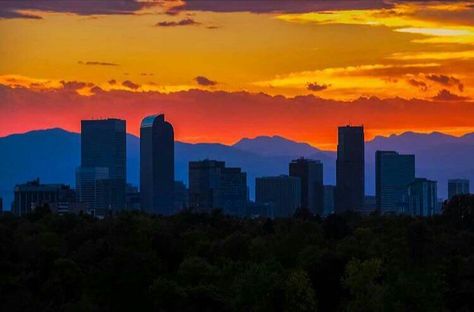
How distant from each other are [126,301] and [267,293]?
758cm

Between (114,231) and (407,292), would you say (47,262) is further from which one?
(407,292)

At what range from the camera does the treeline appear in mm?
53031

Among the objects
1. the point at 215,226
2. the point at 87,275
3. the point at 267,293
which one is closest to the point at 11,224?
the point at 215,226

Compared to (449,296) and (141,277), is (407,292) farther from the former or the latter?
(141,277)

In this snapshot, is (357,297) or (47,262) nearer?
(357,297)

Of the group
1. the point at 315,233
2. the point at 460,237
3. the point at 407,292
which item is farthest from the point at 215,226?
the point at 407,292

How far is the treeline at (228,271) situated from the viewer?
53031 mm

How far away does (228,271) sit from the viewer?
6059 centimetres

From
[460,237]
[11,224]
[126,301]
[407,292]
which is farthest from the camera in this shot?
[11,224]

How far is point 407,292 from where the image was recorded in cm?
4856

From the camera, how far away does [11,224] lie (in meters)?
88.1

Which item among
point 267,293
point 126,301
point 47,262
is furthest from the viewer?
point 47,262

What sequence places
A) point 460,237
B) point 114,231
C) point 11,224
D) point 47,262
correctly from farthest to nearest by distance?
point 11,224 < point 460,237 < point 114,231 < point 47,262

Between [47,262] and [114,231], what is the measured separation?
409 inches
